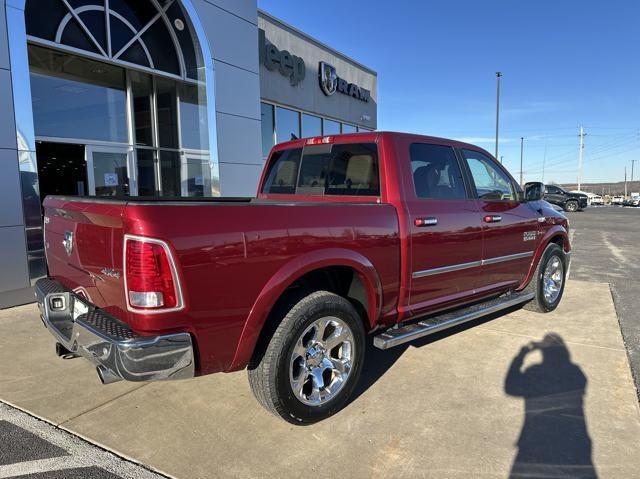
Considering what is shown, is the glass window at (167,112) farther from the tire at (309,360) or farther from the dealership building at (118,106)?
the tire at (309,360)

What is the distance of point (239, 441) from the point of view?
2.92 m

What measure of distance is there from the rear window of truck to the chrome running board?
110 cm

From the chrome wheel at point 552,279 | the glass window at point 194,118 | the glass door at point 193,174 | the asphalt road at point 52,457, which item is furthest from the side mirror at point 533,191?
the glass door at point 193,174

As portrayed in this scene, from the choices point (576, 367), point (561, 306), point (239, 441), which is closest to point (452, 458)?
point (239, 441)

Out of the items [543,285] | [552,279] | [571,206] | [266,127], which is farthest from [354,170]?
[571,206]

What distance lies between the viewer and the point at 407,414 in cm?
324

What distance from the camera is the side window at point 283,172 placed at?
4480 millimetres

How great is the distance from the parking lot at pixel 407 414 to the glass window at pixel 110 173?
4223 millimetres

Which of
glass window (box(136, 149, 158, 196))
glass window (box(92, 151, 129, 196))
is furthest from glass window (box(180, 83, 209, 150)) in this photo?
glass window (box(92, 151, 129, 196))

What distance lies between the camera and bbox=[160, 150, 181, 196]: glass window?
9509 mm

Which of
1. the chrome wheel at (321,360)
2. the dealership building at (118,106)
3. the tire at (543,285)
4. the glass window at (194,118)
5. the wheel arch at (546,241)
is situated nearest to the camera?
the chrome wheel at (321,360)

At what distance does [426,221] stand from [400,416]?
148cm

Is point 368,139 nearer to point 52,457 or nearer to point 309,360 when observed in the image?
point 309,360

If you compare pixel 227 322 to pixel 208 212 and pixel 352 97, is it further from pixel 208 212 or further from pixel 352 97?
pixel 352 97
